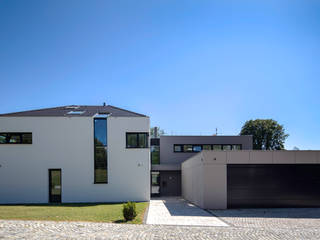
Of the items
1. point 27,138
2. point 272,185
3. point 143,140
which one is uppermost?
point 27,138

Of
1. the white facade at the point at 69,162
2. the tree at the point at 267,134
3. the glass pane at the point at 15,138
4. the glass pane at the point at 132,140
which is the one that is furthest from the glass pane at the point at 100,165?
the tree at the point at 267,134

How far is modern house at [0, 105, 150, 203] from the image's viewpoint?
61.1 ft

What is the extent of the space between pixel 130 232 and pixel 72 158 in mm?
11384

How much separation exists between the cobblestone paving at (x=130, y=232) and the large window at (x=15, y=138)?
10.1 m

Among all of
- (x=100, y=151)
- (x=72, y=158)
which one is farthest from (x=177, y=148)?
(x=72, y=158)

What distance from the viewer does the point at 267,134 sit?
44.3 m

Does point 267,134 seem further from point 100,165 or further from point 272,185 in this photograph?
point 100,165

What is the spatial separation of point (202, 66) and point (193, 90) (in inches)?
160

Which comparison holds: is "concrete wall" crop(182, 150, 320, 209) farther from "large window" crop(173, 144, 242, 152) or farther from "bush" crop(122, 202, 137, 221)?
"large window" crop(173, 144, 242, 152)

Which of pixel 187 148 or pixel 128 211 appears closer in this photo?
pixel 128 211

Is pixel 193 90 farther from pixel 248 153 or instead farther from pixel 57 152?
pixel 57 152

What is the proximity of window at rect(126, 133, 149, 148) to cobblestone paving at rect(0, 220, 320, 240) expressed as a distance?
979 centimetres

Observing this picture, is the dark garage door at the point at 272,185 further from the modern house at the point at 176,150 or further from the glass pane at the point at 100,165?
the modern house at the point at 176,150

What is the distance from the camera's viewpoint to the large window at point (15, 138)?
18906mm
